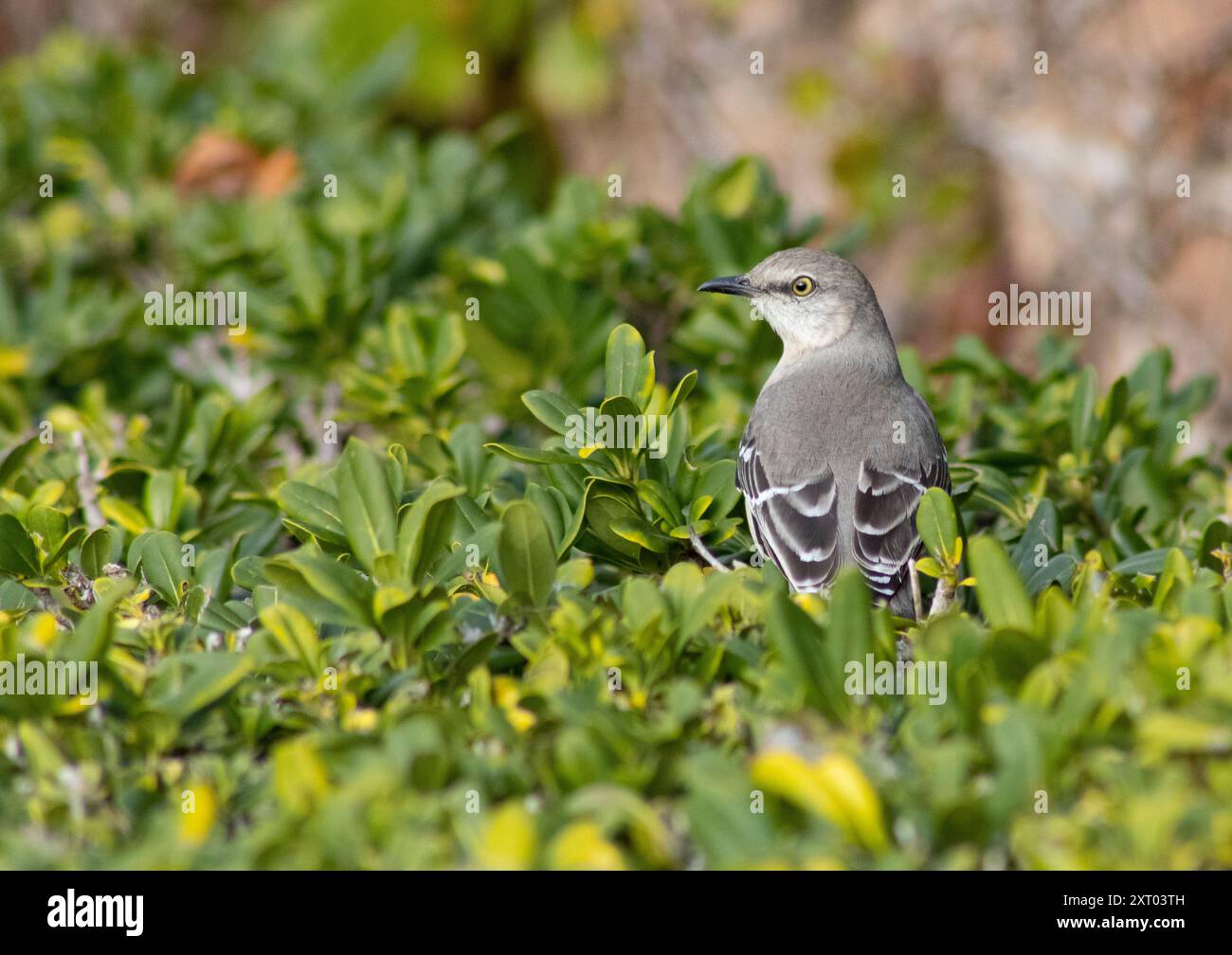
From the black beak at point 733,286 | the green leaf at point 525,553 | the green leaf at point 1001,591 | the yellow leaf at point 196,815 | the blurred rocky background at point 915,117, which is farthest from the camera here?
the blurred rocky background at point 915,117

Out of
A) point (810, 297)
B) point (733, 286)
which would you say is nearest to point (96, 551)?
point (733, 286)

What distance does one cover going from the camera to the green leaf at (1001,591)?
8.77ft

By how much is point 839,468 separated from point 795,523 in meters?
0.27

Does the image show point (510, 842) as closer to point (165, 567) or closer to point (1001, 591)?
point (1001, 591)

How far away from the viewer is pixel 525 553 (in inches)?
112

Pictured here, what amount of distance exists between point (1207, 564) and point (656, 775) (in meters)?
1.84

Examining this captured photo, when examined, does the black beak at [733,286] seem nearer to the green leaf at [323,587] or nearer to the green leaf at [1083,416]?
the green leaf at [1083,416]

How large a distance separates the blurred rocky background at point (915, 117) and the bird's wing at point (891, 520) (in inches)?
165

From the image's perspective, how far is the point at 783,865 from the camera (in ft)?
6.86

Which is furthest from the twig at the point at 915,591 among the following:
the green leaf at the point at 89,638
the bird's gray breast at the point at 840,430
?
the green leaf at the point at 89,638

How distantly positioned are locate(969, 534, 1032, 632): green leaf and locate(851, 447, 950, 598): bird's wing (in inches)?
46.6

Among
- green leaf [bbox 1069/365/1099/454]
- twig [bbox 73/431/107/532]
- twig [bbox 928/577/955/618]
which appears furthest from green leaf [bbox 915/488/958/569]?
twig [bbox 73/431/107/532]

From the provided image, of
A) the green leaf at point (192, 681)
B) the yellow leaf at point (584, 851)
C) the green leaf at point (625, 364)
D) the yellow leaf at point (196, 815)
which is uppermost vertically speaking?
the green leaf at point (625, 364)

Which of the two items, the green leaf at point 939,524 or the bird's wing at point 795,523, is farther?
the bird's wing at point 795,523
